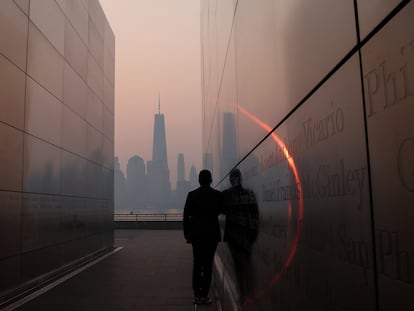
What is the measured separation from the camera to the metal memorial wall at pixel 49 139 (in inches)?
301

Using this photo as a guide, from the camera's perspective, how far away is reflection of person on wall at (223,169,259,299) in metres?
4.08

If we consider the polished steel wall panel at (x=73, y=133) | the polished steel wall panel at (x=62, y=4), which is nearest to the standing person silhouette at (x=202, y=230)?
the polished steel wall panel at (x=73, y=133)

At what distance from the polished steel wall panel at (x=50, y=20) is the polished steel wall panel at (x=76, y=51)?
444mm

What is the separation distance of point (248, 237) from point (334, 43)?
2850mm

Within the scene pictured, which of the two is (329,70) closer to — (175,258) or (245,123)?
(245,123)

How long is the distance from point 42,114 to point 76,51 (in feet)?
11.9

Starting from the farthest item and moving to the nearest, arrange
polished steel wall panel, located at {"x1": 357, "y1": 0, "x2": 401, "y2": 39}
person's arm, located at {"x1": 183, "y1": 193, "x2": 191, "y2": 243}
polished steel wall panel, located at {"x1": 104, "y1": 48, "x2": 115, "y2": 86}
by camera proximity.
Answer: polished steel wall panel, located at {"x1": 104, "y1": 48, "x2": 115, "y2": 86} < person's arm, located at {"x1": 183, "y1": 193, "x2": 191, "y2": 243} < polished steel wall panel, located at {"x1": 357, "y1": 0, "x2": 401, "y2": 39}

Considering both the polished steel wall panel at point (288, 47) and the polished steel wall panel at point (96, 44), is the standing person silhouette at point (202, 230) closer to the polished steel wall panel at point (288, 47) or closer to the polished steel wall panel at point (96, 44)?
the polished steel wall panel at point (288, 47)

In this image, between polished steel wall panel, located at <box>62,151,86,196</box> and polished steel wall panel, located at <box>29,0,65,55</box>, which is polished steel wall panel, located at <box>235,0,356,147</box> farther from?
polished steel wall panel, located at <box>62,151,86,196</box>

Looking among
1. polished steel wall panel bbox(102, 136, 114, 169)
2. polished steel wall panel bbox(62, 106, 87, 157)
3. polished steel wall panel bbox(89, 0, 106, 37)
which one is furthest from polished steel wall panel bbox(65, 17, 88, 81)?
polished steel wall panel bbox(102, 136, 114, 169)

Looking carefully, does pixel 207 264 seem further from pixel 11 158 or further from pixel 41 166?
pixel 41 166

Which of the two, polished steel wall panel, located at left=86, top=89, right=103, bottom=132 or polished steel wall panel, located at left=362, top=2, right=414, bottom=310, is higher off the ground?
polished steel wall panel, located at left=86, top=89, right=103, bottom=132

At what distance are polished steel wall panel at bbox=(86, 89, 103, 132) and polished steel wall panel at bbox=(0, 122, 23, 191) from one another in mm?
5435

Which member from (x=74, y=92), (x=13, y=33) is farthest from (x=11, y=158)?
(x=74, y=92)
